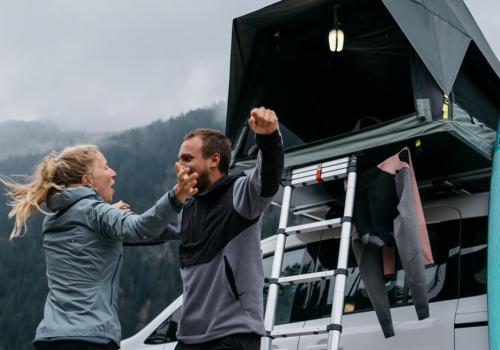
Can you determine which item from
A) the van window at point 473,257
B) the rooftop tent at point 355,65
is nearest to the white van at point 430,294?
the van window at point 473,257

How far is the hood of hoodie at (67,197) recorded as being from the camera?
9.91 ft

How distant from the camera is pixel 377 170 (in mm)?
4281

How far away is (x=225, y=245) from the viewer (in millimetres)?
3000

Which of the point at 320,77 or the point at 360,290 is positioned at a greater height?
the point at 320,77

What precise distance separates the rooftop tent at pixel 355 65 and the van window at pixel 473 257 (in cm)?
75

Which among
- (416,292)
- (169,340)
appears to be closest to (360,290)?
(416,292)

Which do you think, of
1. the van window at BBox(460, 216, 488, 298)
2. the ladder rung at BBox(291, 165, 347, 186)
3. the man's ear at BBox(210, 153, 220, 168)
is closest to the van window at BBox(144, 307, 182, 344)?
the ladder rung at BBox(291, 165, 347, 186)

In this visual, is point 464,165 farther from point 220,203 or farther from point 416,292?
point 220,203

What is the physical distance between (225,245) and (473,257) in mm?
1810

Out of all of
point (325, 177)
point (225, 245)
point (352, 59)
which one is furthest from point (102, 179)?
point (352, 59)

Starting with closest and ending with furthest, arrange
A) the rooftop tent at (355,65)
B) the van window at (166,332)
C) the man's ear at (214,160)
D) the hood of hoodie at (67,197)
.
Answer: the hood of hoodie at (67,197) → the man's ear at (214,160) → the rooftop tent at (355,65) → the van window at (166,332)

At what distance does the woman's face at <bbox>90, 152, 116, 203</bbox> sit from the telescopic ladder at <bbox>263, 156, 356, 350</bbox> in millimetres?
1362

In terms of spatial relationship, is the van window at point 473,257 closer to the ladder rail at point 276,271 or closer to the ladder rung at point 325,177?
the ladder rung at point 325,177

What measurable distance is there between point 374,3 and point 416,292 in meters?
2.14
